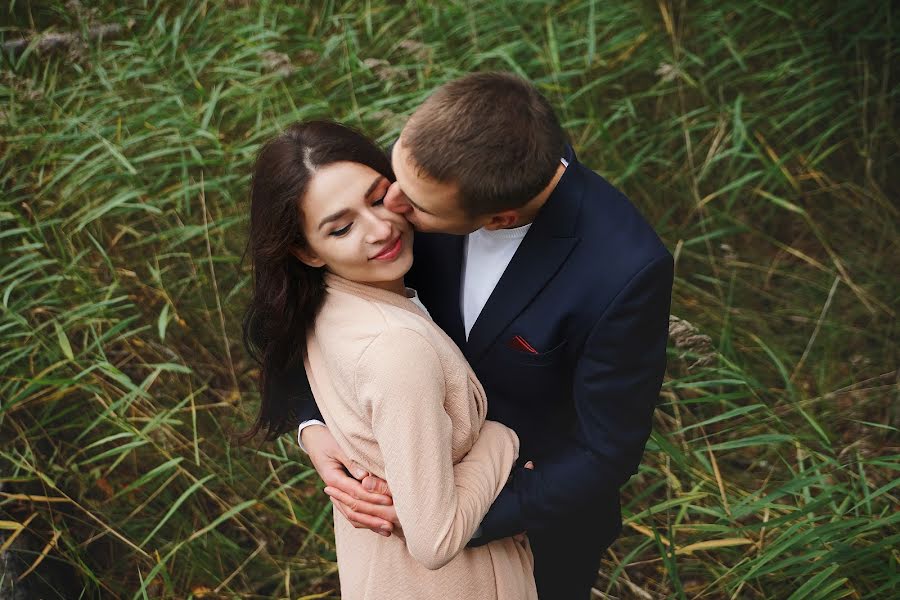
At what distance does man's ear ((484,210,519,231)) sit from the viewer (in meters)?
1.56

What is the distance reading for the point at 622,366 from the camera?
158 centimetres

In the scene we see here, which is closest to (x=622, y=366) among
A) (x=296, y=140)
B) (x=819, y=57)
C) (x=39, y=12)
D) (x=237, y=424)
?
(x=296, y=140)

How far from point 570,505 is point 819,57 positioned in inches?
110

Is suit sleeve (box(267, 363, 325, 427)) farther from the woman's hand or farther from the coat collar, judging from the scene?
the woman's hand

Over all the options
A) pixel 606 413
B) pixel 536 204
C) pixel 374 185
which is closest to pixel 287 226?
pixel 374 185

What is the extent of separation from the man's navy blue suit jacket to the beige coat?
12 cm

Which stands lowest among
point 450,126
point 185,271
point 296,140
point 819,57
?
point 185,271

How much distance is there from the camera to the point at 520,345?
1.71 meters

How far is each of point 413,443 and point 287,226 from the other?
0.54 meters

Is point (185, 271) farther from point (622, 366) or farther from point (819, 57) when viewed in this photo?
point (819, 57)

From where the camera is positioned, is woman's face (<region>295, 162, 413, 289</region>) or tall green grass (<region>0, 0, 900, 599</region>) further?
tall green grass (<region>0, 0, 900, 599</region>)

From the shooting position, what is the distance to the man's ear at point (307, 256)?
1695 millimetres

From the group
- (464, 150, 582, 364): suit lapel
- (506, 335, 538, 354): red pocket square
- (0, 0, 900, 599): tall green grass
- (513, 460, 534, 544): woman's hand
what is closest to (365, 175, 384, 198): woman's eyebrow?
(464, 150, 582, 364): suit lapel

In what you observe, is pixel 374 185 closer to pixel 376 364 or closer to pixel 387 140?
pixel 376 364
